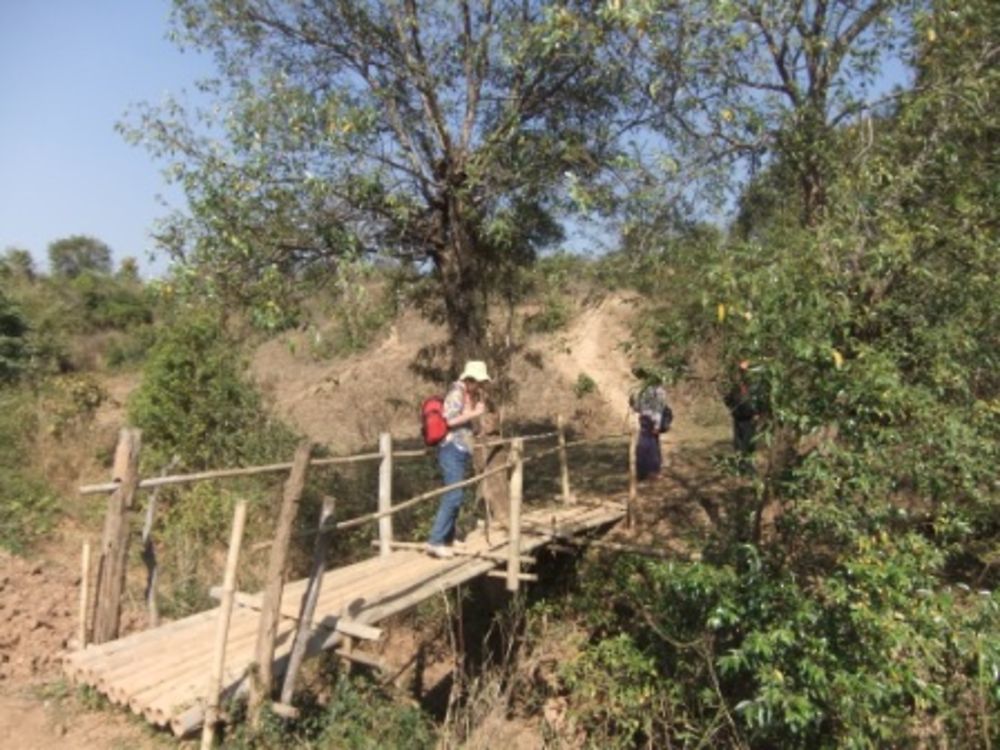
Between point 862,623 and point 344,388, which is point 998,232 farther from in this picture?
point 344,388

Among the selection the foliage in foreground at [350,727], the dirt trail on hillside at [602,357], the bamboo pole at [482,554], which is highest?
the dirt trail on hillside at [602,357]

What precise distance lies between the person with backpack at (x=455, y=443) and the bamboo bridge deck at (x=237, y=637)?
0.88 feet

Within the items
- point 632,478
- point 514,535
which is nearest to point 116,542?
point 514,535

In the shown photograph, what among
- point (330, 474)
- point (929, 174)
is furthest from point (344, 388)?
point (929, 174)

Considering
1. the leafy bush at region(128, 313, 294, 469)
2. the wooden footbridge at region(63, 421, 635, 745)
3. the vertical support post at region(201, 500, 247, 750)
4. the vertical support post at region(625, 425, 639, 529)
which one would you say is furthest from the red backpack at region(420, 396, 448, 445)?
the leafy bush at region(128, 313, 294, 469)

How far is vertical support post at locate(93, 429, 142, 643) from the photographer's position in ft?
19.0

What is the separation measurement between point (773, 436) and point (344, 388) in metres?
17.1

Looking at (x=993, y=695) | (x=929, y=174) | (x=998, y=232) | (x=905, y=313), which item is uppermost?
(x=929, y=174)

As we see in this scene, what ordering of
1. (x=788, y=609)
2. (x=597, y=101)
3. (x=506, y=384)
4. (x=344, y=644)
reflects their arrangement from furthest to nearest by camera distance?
(x=506, y=384), (x=597, y=101), (x=344, y=644), (x=788, y=609)

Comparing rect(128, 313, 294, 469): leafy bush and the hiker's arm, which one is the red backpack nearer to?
the hiker's arm

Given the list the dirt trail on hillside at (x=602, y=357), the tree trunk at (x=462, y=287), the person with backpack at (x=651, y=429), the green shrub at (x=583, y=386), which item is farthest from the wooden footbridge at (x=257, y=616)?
the dirt trail on hillside at (x=602, y=357)

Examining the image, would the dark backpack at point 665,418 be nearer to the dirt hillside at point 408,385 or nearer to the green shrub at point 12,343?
the dirt hillside at point 408,385

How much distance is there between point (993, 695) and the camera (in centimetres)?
479

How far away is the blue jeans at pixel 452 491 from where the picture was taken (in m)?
7.19
